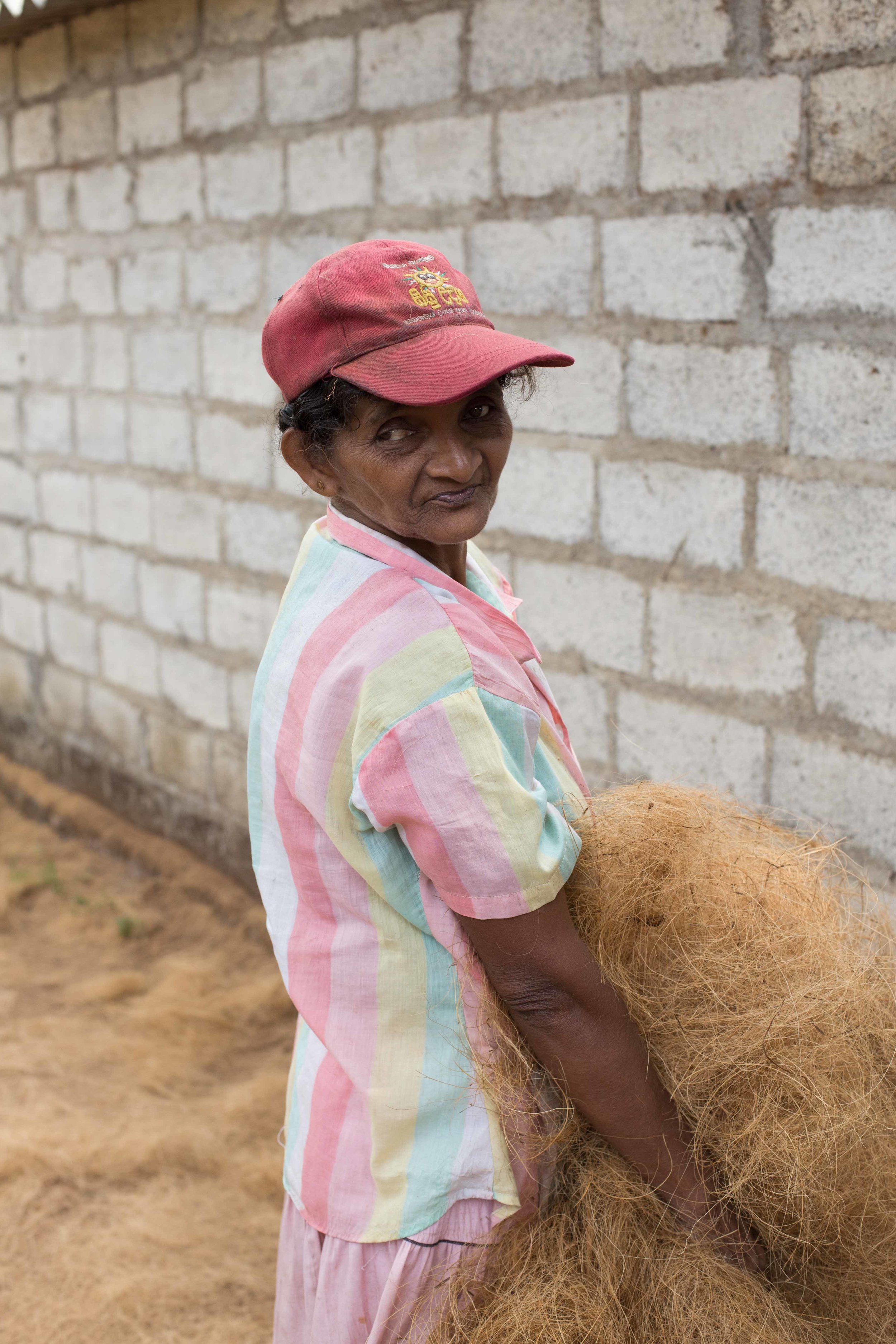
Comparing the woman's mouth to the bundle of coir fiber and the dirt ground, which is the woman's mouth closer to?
the bundle of coir fiber

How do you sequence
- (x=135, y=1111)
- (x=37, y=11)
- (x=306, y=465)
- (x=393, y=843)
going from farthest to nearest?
(x=37, y=11) → (x=135, y=1111) → (x=306, y=465) → (x=393, y=843)

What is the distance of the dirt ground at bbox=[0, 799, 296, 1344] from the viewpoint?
285cm

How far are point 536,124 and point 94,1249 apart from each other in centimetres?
307

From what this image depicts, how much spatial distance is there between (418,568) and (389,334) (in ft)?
0.85

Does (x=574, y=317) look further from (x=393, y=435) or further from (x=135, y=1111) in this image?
(x=135, y=1111)

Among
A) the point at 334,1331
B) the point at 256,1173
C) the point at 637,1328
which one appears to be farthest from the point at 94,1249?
the point at 637,1328

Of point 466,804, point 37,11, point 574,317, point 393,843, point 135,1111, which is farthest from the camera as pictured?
point 37,11

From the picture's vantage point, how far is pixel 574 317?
10.2 feet

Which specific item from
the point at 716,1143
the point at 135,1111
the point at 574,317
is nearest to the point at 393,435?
the point at 716,1143

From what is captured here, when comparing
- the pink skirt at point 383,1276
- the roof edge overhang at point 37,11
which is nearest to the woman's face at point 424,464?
the pink skirt at point 383,1276

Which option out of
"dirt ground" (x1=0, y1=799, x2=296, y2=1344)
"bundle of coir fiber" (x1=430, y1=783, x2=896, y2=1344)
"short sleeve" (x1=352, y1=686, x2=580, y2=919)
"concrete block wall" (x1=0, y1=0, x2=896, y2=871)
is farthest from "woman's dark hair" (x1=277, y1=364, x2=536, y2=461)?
"dirt ground" (x1=0, y1=799, x2=296, y2=1344)

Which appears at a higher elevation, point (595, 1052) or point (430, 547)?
point (430, 547)

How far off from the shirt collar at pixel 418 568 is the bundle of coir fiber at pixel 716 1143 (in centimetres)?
25

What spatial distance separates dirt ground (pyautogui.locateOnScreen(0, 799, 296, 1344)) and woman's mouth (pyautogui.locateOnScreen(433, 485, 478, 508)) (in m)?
2.22
